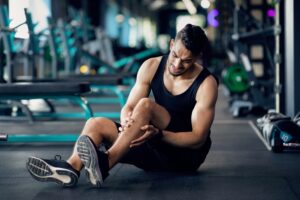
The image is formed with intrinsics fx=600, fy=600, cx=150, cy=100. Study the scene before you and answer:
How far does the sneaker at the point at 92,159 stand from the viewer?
2.61 m

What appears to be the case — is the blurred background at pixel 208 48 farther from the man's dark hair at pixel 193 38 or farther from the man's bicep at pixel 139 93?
the man's dark hair at pixel 193 38

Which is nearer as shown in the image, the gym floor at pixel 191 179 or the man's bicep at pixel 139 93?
the gym floor at pixel 191 179

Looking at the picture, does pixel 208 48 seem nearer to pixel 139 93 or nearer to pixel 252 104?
pixel 252 104

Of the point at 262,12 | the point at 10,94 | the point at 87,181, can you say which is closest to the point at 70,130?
the point at 10,94

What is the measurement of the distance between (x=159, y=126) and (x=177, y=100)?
16cm

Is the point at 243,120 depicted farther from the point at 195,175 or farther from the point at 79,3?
the point at 79,3

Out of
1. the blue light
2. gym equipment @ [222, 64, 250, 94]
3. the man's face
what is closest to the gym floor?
the man's face

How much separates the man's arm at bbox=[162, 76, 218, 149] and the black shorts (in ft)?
0.22

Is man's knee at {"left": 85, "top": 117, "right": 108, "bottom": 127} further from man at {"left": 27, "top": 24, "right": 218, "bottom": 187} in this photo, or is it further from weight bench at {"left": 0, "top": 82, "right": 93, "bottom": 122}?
weight bench at {"left": 0, "top": 82, "right": 93, "bottom": 122}

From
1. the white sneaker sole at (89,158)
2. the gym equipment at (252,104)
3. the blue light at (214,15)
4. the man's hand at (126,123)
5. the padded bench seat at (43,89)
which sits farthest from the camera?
the blue light at (214,15)

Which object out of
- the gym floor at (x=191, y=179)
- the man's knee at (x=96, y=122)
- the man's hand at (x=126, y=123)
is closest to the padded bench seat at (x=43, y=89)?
the gym floor at (x=191, y=179)

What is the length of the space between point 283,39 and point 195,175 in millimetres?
2733

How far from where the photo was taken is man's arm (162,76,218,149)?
2812 mm

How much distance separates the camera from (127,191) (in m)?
2.71
